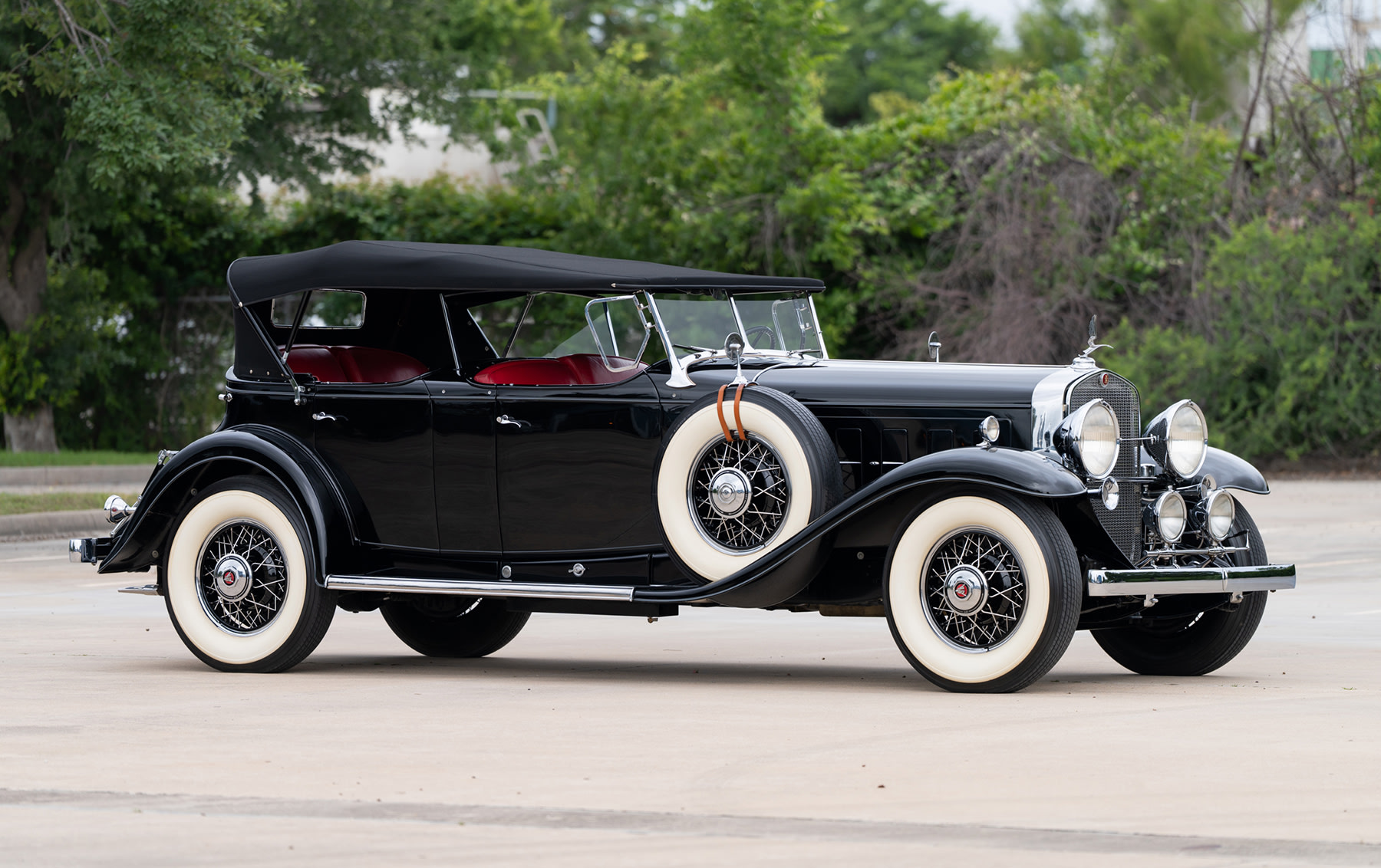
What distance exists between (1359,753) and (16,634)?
6814 mm

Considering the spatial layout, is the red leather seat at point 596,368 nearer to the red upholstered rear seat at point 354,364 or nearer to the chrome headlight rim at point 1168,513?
the red upholstered rear seat at point 354,364

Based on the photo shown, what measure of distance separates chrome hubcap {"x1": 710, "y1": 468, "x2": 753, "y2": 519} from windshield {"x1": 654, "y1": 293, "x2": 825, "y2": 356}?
2.73 feet

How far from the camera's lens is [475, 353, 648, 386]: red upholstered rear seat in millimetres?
8477

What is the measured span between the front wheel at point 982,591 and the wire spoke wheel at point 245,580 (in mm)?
2826

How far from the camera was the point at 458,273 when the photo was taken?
8.57 metres

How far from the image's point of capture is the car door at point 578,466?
26.7 feet

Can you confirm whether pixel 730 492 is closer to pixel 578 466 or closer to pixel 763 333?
pixel 578 466

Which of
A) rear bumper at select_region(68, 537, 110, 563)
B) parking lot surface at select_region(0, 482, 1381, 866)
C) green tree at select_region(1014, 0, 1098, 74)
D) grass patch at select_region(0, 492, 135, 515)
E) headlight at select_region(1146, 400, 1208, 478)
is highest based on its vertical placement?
green tree at select_region(1014, 0, 1098, 74)

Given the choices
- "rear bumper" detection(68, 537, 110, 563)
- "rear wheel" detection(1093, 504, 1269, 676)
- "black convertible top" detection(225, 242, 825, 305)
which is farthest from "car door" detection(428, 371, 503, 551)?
"rear wheel" detection(1093, 504, 1269, 676)

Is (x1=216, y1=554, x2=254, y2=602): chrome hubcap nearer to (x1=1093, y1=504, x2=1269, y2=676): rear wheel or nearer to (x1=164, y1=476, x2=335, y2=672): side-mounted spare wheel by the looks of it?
(x1=164, y1=476, x2=335, y2=672): side-mounted spare wheel

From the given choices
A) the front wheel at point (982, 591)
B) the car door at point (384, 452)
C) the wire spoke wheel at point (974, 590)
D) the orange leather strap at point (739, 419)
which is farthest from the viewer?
the car door at point (384, 452)

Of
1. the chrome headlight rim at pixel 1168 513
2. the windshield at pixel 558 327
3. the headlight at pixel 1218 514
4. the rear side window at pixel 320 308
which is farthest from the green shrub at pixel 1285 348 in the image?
the rear side window at pixel 320 308

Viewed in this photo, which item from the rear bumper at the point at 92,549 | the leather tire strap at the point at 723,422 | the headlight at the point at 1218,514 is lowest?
the rear bumper at the point at 92,549

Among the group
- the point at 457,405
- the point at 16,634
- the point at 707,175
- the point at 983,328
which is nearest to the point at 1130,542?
the point at 457,405
